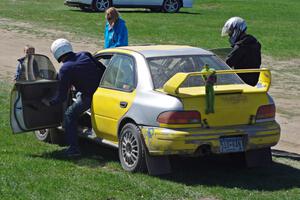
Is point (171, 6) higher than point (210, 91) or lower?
lower

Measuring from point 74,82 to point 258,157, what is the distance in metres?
2.52

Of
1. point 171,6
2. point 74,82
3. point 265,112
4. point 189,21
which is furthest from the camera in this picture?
point 171,6

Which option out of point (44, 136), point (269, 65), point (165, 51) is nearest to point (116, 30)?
point (44, 136)

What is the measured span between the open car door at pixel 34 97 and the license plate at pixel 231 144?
8.34 feet

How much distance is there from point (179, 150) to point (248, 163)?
127 cm

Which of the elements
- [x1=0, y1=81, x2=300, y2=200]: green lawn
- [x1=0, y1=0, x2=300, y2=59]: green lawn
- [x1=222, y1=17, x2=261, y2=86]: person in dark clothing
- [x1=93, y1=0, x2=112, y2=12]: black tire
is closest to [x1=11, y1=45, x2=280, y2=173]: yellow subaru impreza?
[x1=0, y1=81, x2=300, y2=200]: green lawn

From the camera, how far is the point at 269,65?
63.1ft

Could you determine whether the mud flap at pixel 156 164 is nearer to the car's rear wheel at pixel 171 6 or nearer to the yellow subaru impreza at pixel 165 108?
the yellow subaru impreza at pixel 165 108

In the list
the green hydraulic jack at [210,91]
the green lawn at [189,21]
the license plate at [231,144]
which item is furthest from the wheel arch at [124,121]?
the green lawn at [189,21]

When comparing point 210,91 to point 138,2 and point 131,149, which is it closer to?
point 131,149

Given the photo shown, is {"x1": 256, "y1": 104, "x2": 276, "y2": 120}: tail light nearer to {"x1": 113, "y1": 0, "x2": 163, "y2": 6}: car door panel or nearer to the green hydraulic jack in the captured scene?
the green hydraulic jack

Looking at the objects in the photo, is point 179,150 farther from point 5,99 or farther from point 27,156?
point 5,99

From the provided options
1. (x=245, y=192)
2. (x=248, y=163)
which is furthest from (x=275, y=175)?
(x=245, y=192)

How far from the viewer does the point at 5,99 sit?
45.0ft
